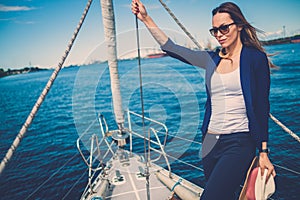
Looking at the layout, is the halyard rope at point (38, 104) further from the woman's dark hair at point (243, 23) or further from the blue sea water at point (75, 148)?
the woman's dark hair at point (243, 23)

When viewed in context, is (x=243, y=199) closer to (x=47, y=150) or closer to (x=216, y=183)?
(x=216, y=183)

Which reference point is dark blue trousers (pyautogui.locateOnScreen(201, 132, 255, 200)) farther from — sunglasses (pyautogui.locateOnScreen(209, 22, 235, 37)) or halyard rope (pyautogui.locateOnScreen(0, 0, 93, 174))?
halyard rope (pyautogui.locateOnScreen(0, 0, 93, 174))

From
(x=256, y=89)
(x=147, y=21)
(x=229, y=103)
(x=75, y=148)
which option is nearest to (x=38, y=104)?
(x=147, y=21)

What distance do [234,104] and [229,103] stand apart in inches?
1.5

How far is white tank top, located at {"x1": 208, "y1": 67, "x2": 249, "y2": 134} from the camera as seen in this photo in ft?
6.30

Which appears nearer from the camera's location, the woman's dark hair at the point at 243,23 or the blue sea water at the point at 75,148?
the woman's dark hair at the point at 243,23

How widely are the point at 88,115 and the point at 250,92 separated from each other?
16803 mm

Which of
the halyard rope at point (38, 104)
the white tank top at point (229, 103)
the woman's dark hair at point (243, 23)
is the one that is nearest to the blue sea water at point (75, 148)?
the halyard rope at point (38, 104)

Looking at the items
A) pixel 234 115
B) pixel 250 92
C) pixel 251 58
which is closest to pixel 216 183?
pixel 234 115

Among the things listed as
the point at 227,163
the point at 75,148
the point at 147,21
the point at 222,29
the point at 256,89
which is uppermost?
the point at 147,21

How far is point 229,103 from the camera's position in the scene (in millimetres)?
1953

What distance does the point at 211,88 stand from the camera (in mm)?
2029

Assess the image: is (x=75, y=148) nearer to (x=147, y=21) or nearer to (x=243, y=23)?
(x=147, y=21)

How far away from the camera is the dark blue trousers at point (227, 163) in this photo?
1.83 meters
